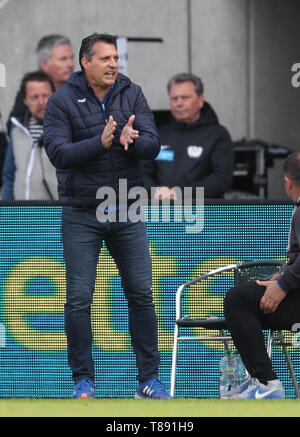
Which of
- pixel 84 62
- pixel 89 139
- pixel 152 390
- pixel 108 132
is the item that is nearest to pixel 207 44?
pixel 84 62

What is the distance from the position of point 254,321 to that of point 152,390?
0.76 metres

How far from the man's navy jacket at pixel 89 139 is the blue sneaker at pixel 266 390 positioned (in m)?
1.36

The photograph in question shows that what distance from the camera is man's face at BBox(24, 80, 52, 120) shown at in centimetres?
892

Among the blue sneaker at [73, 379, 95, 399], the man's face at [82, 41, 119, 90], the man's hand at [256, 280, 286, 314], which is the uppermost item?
the man's face at [82, 41, 119, 90]

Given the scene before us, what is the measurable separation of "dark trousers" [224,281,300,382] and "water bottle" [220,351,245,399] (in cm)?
67

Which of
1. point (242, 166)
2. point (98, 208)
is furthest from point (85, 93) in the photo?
point (242, 166)

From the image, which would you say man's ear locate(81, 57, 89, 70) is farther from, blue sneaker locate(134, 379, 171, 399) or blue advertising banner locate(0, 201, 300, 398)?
blue sneaker locate(134, 379, 171, 399)

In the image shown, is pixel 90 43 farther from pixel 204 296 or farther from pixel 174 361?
pixel 174 361

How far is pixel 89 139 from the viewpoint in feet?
22.0

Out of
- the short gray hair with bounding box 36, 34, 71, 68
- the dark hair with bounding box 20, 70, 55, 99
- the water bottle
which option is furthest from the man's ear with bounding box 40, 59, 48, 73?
the water bottle

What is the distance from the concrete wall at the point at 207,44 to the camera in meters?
12.2

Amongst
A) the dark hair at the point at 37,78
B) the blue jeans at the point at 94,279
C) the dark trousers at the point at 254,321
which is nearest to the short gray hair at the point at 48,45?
the dark hair at the point at 37,78

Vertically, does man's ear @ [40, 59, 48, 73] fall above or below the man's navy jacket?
above
